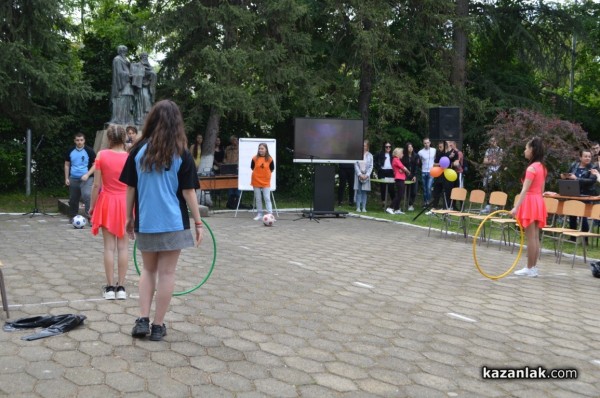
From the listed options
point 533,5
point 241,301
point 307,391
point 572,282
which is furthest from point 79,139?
point 533,5

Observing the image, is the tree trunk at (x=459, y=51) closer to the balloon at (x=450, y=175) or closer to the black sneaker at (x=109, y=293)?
the balloon at (x=450, y=175)

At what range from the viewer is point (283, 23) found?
2002 cm

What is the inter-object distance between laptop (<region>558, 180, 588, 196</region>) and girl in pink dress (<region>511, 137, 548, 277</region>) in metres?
2.91

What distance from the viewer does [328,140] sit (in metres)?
16.5

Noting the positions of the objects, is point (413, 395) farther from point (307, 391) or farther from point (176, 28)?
→ point (176, 28)

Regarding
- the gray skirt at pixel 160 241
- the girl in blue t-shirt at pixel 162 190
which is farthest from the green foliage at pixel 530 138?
the gray skirt at pixel 160 241

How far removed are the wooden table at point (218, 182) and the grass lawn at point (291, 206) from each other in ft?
3.51

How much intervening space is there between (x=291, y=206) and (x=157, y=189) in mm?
14933

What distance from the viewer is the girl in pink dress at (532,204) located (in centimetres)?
912

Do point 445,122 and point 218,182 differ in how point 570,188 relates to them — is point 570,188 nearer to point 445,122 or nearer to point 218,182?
point 445,122

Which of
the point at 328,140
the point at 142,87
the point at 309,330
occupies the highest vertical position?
the point at 142,87

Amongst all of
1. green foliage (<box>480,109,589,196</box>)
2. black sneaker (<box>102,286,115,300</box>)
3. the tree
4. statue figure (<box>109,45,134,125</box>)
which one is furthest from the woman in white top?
black sneaker (<box>102,286,115,300</box>)

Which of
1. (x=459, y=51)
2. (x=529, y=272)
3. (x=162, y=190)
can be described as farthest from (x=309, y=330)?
(x=459, y=51)

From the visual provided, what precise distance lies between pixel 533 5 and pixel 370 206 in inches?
407
